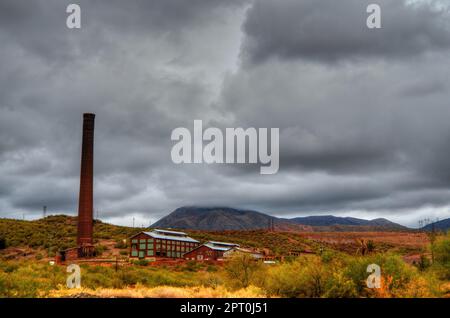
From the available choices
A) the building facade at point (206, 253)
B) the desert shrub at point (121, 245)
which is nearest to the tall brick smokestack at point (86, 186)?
the desert shrub at point (121, 245)

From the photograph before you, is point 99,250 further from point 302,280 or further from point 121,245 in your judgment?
point 302,280

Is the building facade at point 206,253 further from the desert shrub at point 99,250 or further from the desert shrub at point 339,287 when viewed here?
the desert shrub at point 339,287

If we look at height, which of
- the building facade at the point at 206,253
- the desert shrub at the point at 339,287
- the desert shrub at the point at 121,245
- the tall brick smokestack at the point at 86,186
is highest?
the tall brick smokestack at the point at 86,186

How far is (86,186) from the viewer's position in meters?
73.2

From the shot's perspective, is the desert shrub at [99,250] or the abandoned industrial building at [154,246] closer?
the desert shrub at [99,250]

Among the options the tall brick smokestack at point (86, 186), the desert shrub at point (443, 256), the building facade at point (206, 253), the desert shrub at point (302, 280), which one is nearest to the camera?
the desert shrub at point (302, 280)

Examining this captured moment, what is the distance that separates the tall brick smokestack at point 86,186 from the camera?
240 ft

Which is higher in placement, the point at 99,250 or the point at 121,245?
the point at 121,245

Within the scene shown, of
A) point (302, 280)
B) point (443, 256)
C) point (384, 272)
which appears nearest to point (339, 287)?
point (302, 280)

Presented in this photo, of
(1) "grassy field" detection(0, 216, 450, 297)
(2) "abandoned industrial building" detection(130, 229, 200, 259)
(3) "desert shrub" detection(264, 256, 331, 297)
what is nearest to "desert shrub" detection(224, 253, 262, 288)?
(1) "grassy field" detection(0, 216, 450, 297)

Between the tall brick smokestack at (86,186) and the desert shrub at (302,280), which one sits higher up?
the tall brick smokestack at (86,186)

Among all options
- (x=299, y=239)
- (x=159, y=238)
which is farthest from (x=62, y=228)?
(x=299, y=239)

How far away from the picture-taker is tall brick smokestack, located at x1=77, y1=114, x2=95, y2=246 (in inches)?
2884
